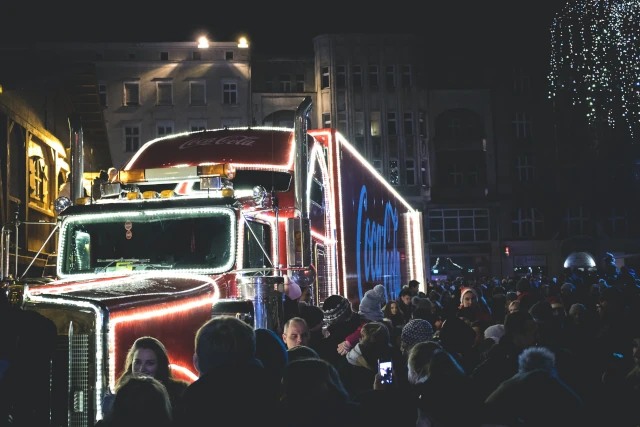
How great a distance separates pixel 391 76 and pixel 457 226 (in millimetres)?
11547

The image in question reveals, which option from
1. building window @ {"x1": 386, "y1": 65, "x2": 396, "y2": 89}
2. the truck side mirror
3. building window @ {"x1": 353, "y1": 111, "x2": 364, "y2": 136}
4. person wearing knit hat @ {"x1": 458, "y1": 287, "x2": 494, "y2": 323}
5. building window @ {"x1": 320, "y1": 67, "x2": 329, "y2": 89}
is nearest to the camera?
the truck side mirror

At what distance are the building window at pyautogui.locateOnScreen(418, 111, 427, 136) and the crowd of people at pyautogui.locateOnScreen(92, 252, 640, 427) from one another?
148 feet

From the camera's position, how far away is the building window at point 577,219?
5697cm

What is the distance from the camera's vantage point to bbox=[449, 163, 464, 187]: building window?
55875mm

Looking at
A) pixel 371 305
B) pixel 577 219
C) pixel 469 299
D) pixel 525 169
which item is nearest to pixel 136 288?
pixel 371 305

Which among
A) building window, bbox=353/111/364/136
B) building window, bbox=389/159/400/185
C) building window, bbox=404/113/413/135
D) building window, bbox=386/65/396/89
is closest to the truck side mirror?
building window, bbox=389/159/400/185

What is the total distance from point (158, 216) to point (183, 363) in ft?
6.09

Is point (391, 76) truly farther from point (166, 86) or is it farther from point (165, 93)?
point (165, 93)

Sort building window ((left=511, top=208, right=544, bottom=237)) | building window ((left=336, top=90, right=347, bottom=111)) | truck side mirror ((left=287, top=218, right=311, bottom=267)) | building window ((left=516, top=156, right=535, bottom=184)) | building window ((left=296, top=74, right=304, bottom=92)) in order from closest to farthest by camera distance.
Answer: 1. truck side mirror ((left=287, top=218, right=311, bottom=267))
2. building window ((left=336, top=90, right=347, bottom=111))
3. building window ((left=296, top=74, right=304, bottom=92))
4. building window ((left=511, top=208, right=544, bottom=237))
5. building window ((left=516, top=156, right=535, bottom=184))

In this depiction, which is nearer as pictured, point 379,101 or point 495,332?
point 495,332

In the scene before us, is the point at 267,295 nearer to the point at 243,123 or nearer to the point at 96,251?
the point at 96,251

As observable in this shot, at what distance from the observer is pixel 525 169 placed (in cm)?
5662

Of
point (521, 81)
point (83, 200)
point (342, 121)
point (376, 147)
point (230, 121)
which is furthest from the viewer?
point (521, 81)

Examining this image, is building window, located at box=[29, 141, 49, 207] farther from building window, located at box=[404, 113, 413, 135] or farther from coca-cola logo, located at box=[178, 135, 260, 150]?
building window, located at box=[404, 113, 413, 135]
